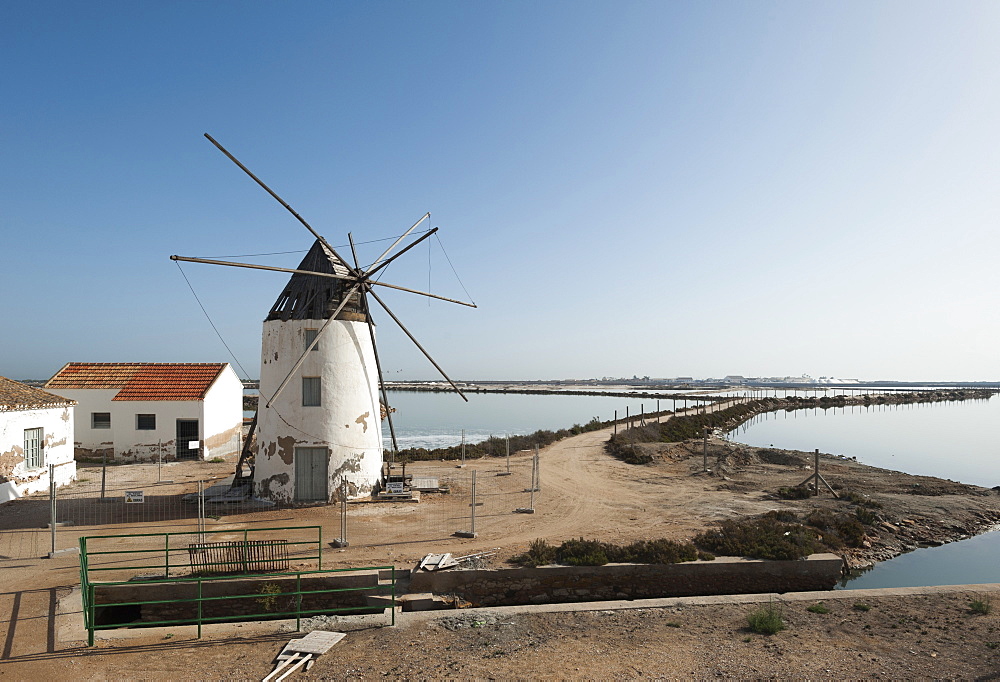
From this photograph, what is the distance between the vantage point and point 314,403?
57.3 ft

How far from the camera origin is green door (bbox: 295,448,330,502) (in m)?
17.3

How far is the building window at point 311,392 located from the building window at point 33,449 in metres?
9.56

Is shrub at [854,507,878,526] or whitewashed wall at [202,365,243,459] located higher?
whitewashed wall at [202,365,243,459]

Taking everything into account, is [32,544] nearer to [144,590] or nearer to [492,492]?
[144,590]

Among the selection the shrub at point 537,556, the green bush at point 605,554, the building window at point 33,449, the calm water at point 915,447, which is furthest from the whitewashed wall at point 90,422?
the calm water at point 915,447

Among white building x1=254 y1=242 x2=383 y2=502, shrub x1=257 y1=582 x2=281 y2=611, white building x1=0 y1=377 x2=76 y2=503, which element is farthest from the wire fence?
shrub x1=257 y1=582 x2=281 y2=611

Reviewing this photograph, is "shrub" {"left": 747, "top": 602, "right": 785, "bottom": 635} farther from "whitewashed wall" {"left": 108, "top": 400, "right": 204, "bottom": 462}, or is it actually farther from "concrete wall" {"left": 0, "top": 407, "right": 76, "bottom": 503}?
"whitewashed wall" {"left": 108, "top": 400, "right": 204, "bottom": 462}

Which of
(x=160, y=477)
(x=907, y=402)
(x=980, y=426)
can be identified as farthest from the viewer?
(x=907, y=402)

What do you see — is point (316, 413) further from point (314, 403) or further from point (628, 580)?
point (628, 580)

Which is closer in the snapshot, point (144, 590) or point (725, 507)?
point (144, 590)

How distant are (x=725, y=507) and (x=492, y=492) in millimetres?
7861

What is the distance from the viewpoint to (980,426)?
190 feet

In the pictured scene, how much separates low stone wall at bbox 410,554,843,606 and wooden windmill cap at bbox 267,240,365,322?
9800mm

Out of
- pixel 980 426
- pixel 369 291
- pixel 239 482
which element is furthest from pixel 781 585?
pixel 980 426
